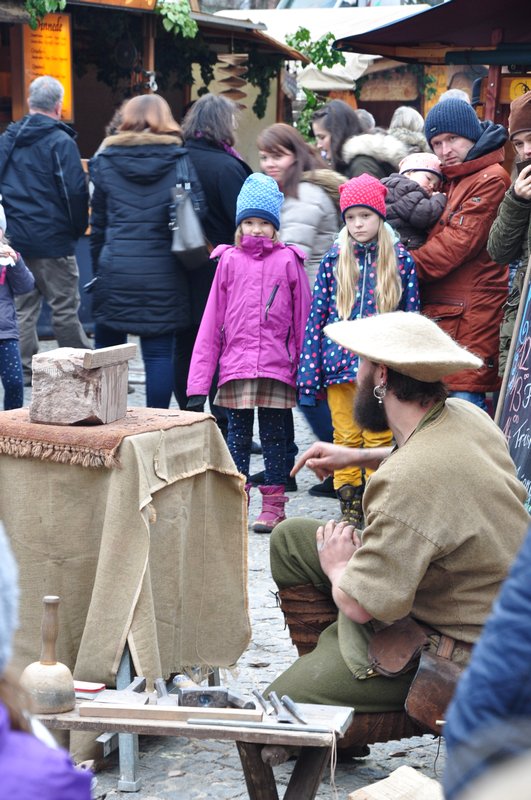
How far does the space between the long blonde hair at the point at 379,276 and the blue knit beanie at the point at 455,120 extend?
1.80ft

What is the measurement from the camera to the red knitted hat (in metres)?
5.64

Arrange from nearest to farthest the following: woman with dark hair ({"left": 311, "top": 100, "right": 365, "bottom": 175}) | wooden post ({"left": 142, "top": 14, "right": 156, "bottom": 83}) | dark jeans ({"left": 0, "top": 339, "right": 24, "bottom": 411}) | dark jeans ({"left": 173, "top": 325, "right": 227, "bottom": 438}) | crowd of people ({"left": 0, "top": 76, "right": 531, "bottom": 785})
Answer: crowd of people ({"left": 0, "top": 76, "right": 531, "bottom": 785}), woman with dark hair ({"left": 311, "top": 100, "right": 365, "bottom": 175}), dark jeans ({"left": 173, "top": 325, "right": 227, "bottom": 438}), dark jeans ({"left": 0, "top": 339, "right": 24, "bottom": 411}), wooden post ({"left": 142, "top": 14, "right": 156, "bottom": 83})

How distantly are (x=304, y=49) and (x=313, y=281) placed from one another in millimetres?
9303

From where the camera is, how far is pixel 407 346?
346 cm

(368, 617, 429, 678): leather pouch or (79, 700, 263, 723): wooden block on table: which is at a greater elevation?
(368, 617, 429, 678): leather pouch

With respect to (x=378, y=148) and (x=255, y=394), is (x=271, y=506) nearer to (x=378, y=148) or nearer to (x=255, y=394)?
(x=255, y=394)

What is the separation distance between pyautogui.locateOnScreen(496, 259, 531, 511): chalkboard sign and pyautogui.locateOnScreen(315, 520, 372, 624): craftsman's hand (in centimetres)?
143

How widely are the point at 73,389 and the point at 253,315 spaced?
2224 millimetres

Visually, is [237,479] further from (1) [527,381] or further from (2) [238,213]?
(2) [238,213]

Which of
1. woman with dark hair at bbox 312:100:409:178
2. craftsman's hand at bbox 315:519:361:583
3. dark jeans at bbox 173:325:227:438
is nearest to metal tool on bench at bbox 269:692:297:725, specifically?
craftsman's hand at bbox 315:519:361:583

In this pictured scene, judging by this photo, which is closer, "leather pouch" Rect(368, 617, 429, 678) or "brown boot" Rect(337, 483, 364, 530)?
"leather pouch" Rect(368, 617, 429, 678)

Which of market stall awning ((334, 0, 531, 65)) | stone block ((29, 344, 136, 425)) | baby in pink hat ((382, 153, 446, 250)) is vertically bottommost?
stone block ((29, 344, 136, 425))

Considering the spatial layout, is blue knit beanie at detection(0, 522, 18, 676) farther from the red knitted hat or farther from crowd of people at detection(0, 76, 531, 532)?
the red knitted hat

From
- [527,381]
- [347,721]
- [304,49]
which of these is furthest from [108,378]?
[304,49]
